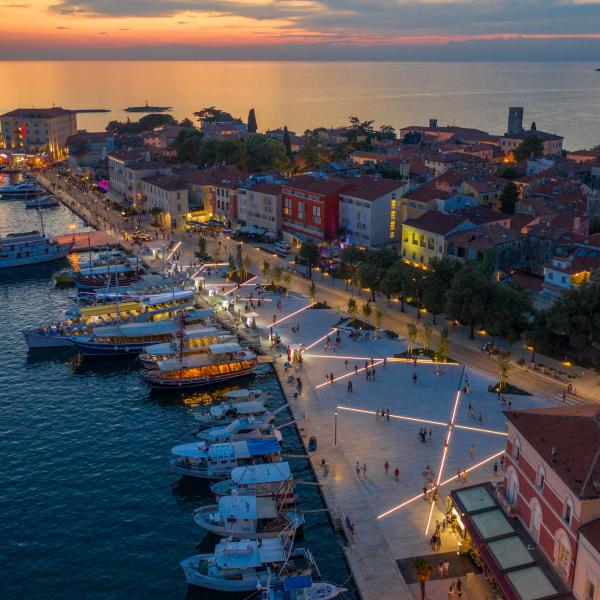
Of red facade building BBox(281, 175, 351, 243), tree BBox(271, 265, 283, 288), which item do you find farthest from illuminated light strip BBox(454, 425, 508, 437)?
red facade building BBox(281, 175, 351, 243)

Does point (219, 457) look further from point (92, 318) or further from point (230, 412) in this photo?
point (92, 318)

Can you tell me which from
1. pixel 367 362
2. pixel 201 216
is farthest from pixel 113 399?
pixel 201 216

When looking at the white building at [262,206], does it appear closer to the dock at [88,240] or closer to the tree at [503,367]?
the dock at [88,240]

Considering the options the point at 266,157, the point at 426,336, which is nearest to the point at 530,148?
the point at 266,157

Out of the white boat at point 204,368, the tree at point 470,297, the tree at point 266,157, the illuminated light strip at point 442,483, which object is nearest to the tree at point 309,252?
the tree at point 470,297

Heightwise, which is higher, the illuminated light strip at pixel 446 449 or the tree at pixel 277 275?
the tree at pixel 277 275

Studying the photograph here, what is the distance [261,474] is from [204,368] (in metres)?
18.3

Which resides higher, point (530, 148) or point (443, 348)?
point (530, 148)

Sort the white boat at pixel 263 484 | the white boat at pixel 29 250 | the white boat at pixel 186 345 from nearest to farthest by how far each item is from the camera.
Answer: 1. the white boat at pixel 263 484
2. the white boat at pixel 186 345
3. the white boat at pixel 29 250

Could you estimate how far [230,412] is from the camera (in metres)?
52.3

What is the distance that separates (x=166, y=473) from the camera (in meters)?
45.7

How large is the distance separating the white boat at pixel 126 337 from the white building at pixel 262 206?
37.8m

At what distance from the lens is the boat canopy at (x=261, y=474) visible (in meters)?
41.5

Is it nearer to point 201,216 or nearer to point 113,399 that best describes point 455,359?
point 113,399
